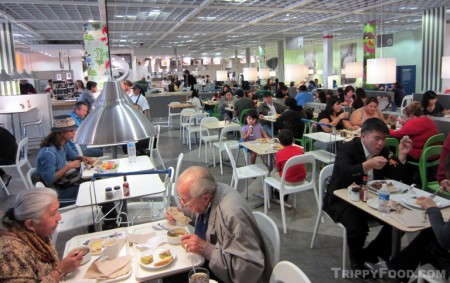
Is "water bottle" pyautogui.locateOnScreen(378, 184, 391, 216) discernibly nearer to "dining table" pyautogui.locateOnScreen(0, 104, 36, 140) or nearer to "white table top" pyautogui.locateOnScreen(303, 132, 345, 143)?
"white table top" pyautogui.locateOnScreen(303, 132, 345, 143)

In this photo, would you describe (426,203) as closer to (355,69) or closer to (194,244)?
(194,244)

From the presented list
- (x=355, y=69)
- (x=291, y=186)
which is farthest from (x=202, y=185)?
(x=355, y=69)

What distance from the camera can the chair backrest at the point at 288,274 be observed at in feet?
4.65

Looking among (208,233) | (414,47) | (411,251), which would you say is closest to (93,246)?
(208,233)

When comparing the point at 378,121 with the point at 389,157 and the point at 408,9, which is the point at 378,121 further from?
the point at 408,9

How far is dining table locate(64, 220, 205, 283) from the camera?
1757 millimetres

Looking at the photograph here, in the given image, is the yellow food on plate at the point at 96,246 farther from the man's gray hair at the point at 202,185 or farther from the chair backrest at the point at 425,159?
the chair backrest at the point at 425,159

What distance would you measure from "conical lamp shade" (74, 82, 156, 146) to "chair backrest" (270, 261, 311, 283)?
968 mm

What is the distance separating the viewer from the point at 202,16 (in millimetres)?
8195

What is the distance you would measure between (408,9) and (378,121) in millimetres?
6994

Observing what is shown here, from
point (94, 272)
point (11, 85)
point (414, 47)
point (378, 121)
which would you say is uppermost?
point (414, 47)

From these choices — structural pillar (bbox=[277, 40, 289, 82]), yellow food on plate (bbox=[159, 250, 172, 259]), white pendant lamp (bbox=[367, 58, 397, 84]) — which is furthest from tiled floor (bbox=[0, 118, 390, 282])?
structural pillar (bbox=[277, 40, 289, 82])

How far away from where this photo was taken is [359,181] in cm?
277

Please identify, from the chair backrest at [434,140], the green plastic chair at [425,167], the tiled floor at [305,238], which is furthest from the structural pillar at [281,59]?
the green plastic chair at [425,167]
